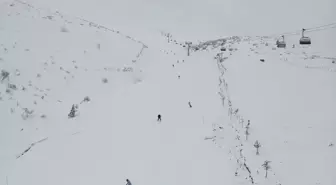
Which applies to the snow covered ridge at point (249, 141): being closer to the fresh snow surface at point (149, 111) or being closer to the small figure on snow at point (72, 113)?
the fresh snow surface at point (149, 111)

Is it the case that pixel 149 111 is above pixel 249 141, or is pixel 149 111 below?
above

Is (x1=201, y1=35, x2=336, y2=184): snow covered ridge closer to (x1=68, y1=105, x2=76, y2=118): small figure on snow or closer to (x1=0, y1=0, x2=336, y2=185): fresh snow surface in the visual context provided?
(x1=0, y1=0, x2=336, y2=185): fresh snow surface

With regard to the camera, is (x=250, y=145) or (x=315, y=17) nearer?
(x=250, y=145)

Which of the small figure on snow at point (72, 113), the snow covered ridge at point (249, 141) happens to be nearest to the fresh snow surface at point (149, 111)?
the snow covered ridge at point (249, 141)

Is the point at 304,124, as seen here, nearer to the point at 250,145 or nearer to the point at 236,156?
the point at 250,145

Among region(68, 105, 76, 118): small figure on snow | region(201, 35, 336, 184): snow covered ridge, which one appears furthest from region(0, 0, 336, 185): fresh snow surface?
region(68, 105, 76, 118): small figure on snow

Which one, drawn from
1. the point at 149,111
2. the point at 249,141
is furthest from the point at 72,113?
the point at 249,141

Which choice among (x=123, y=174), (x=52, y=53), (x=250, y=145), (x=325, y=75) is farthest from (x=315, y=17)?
(x=123, y=174)

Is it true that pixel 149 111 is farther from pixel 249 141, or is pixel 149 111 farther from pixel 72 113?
pixel 249 141
